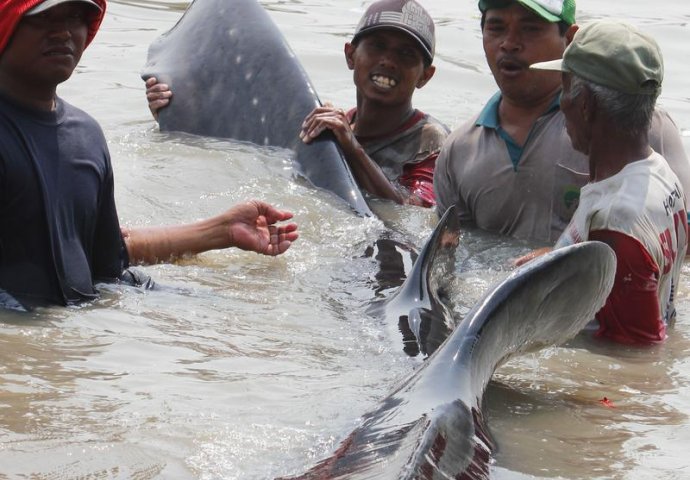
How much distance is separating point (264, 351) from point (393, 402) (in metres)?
0.86

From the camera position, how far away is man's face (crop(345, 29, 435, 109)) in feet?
20.7

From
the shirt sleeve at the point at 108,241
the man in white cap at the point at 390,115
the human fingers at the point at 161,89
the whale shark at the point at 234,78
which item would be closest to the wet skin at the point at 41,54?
the shirt sleeve at the point at 108,241

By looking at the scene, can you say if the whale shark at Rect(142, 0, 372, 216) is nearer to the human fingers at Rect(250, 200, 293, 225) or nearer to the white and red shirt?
the human fingers at Rect(250, 200, 293, 225)

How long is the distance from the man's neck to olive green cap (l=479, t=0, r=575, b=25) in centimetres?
30

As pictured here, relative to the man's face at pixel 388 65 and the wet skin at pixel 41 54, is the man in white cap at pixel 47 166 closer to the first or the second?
the wet skin at pixel 41 54

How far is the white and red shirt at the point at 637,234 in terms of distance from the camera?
372 centimetres

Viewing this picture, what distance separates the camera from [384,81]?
630 cm

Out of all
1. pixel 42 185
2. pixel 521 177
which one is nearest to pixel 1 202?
pixel 42 185

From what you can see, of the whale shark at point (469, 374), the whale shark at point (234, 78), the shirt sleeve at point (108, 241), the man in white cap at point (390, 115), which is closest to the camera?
the whale shark at point (469, 374)

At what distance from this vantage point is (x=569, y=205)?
5227mm

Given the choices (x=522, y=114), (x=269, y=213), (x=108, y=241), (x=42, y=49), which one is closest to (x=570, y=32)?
(x=522, y=114)

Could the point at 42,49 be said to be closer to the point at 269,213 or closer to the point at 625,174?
the point at 269,213

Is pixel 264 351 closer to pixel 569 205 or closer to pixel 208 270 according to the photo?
pixel 208 270

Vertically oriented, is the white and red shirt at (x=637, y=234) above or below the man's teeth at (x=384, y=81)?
above
